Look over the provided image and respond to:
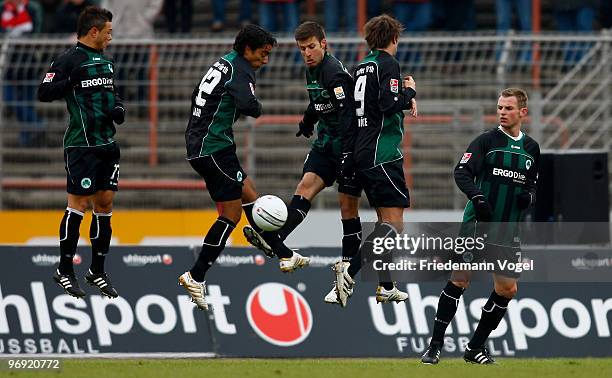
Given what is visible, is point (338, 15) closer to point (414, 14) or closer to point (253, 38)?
point (414, 14)

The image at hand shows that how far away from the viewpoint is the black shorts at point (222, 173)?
1366cm

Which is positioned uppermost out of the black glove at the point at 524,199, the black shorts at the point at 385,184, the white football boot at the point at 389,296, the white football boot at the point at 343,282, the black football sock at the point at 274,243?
the black shorts at the point at 385,184

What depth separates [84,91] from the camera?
45.1ft

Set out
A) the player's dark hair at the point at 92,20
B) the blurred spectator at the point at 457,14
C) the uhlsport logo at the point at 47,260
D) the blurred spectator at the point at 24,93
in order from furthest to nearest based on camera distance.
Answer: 1. the blurred spectator at the point at 457,14
2. the blurred spectator at the point at 24,93
3. the uhlsport logo at the point at 47,260
4. the player's dark hair at the point at 92,20

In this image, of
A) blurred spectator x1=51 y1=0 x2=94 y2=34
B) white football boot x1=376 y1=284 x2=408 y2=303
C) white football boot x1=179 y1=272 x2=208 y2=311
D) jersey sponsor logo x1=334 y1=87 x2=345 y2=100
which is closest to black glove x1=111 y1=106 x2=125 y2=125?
white football boot x1=179 y1=272 x2=208 y2=311

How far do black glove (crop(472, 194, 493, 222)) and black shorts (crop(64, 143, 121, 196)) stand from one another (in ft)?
10.5

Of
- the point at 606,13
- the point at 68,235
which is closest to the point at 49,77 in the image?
the point at 68,235

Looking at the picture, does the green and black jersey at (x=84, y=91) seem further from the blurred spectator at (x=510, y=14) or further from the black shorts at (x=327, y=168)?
the blurred spectator at (x=510, y=14)

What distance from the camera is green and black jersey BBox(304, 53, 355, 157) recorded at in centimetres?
1365

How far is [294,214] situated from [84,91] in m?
2.15

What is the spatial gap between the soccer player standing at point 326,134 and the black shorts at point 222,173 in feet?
A: 1.29

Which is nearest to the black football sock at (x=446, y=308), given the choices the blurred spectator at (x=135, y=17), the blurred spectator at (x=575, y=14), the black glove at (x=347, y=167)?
the black glove at (x=347, y=167)

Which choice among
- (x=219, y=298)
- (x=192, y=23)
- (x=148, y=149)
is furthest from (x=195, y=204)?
(x=192, y=23)

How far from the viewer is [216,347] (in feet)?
56.4
